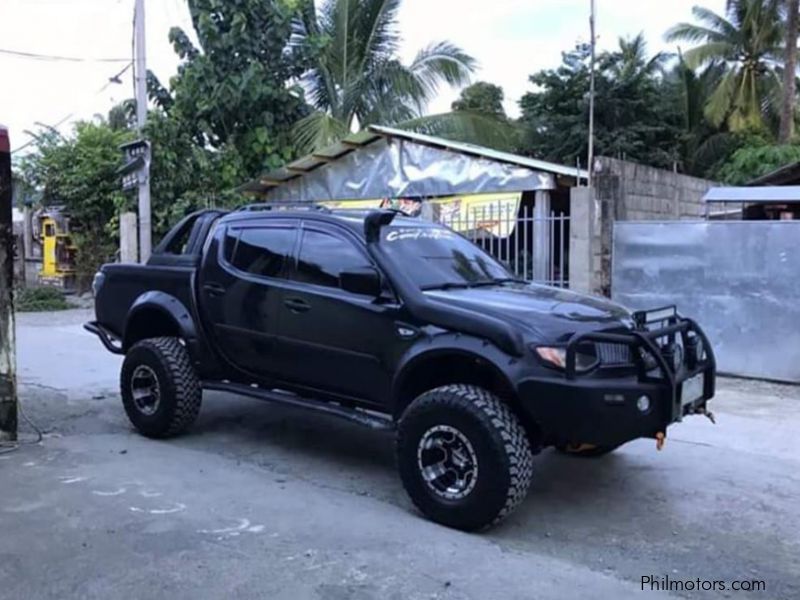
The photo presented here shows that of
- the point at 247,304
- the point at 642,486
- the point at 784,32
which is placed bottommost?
the point at 642,486

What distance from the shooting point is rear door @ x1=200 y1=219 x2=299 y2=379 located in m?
5.69

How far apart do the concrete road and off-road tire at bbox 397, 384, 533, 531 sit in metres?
0.14

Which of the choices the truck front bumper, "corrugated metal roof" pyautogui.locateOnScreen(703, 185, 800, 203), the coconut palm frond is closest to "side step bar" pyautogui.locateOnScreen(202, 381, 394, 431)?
the truck front bumper

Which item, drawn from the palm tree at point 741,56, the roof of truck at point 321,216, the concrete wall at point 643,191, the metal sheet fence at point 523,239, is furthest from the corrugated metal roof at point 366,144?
the palm tree at point 741,56

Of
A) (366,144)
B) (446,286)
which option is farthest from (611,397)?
(366,144)

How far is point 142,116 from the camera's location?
50.1 feet

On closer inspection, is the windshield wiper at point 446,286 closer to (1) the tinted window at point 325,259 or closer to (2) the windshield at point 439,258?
(2) the windshield at point 439,258

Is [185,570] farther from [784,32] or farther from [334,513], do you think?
[784,32]

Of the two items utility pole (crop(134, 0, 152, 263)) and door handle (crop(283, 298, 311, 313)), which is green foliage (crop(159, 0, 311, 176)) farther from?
door handle (crop(283, 298, 311, 313))

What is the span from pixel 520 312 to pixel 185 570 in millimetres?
2312

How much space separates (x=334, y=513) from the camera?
15.3ft

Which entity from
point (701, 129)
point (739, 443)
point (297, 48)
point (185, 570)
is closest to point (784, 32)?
point (701, 129)

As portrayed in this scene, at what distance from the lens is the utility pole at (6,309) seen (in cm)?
592
